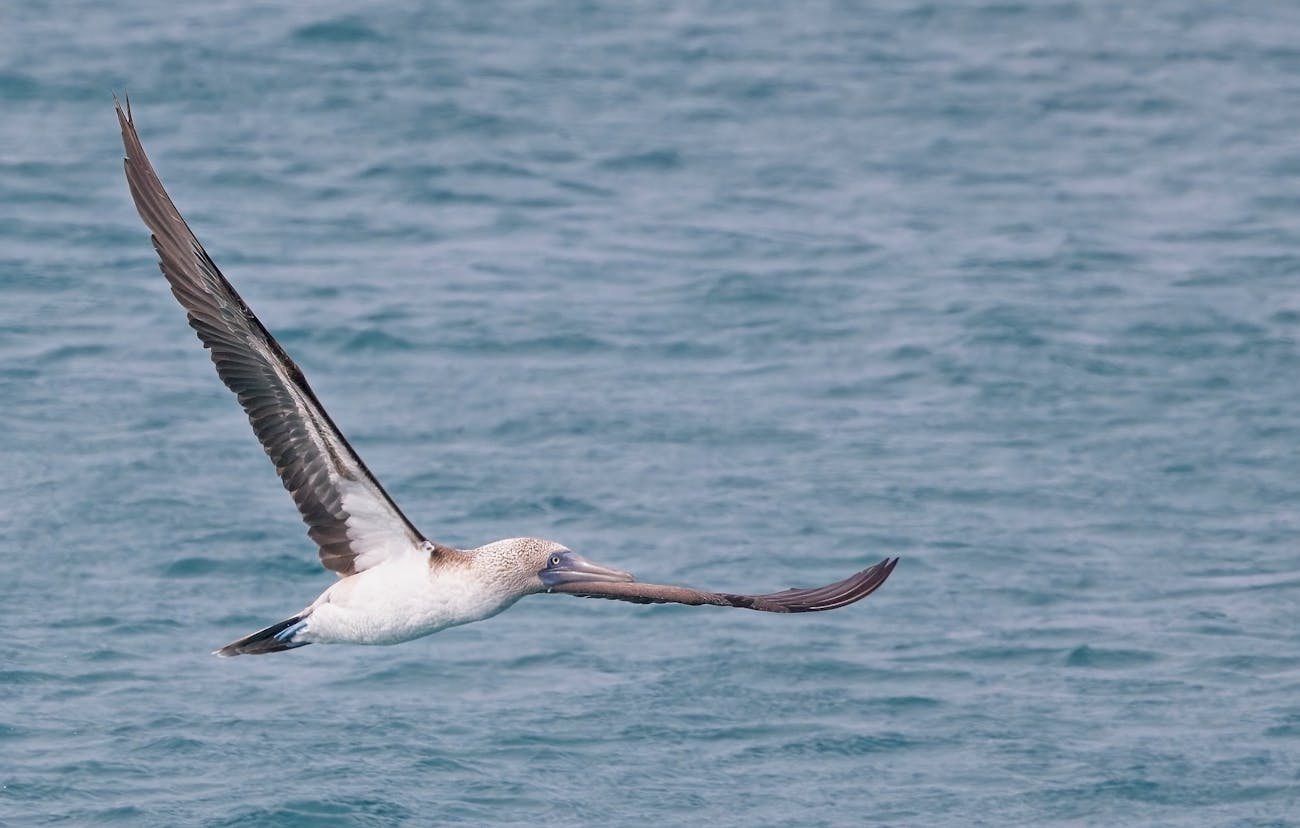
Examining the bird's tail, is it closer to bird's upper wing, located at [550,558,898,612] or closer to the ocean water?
bird's upper wing, located at [550,558,898,612]

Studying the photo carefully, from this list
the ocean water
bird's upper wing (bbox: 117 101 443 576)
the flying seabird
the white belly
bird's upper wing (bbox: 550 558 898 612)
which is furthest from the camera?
the ocean water

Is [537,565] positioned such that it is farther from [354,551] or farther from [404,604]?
[354,551]

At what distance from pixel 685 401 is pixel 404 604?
306 inches

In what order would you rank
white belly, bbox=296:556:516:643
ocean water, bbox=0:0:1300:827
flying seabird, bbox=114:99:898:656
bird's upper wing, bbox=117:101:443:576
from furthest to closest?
1. ocean water, bbox=0:0:1300:827
2. white belly, bbox=296:556:516:643
3. flying seabird, bbox=114:99:898:656
4. bird's upper wing, bbox=117:101:443:576

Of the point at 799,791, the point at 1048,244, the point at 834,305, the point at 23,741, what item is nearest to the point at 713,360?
the point at 834,305

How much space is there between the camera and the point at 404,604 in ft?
39.7

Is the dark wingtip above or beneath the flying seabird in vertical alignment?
beneath

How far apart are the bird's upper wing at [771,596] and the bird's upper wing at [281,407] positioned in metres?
1.09

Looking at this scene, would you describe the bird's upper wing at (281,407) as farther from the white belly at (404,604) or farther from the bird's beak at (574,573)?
the bird's beak at (574,573)

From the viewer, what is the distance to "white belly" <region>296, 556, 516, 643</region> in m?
12.1

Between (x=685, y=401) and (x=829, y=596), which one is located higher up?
(x=829, y=596)

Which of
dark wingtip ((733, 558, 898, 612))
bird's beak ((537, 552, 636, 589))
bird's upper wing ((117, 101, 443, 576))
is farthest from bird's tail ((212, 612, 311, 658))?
dark wingtip ((733, 558, 898, 612))

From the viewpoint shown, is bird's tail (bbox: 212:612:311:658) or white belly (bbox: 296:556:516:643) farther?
bird's tail (bbox: 212:612:311:658)

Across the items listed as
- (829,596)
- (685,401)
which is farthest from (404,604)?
(685,401)
